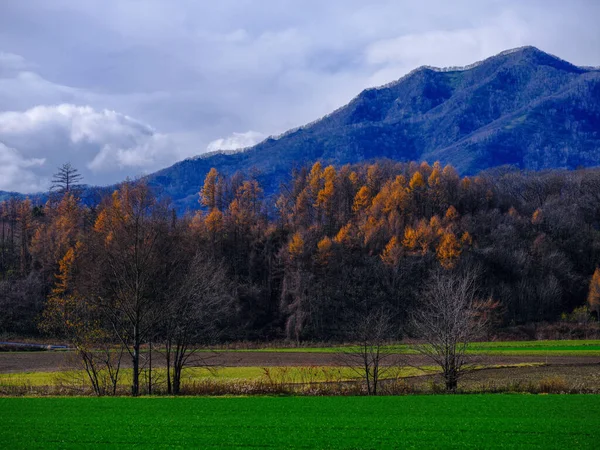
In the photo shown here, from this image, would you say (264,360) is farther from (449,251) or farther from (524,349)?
(449,251)

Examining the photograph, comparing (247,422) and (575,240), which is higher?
(575,240)

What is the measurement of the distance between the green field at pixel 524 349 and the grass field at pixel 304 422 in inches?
1173

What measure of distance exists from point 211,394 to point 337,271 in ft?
197

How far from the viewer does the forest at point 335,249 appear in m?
89.1

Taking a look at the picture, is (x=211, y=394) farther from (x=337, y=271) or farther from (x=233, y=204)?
(x=233, y=204)

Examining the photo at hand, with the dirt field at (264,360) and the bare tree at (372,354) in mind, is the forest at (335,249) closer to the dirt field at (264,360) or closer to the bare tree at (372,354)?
the bare tree at (372,354)

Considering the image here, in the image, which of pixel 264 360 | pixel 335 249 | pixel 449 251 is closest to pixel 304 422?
pixel 264 360

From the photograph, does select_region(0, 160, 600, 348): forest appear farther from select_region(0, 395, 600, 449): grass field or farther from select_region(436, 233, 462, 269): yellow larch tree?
select_region(0, 395, 600, 449): grass field

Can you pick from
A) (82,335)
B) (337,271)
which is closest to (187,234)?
(337,271)

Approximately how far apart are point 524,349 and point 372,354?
121ft

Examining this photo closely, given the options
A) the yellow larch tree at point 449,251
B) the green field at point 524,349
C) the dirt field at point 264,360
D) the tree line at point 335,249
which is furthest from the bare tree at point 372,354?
the yellow larch tree at point 449,251

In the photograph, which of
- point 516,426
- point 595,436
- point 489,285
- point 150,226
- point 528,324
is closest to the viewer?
point 595,436

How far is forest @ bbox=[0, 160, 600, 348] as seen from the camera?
89125mm

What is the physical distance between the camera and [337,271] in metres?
95.5
